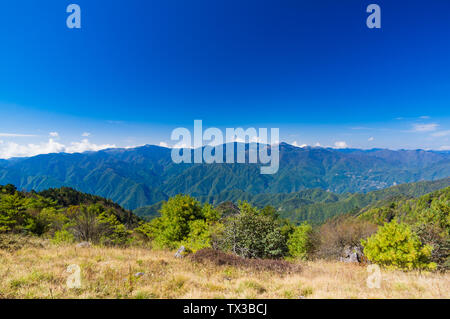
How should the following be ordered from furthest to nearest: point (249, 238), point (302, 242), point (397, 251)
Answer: point (302, 242) < point (249, 238) < point (397, 251)

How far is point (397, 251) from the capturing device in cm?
1327

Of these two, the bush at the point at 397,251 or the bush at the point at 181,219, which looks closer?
the bush at the point at 397,251

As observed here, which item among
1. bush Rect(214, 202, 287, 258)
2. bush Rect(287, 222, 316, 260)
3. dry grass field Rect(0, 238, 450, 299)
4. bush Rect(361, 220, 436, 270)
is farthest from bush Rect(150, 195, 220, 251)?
bush Rect(287, 222, 316, 260)

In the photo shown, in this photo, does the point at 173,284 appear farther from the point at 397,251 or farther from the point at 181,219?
the point at 181,219

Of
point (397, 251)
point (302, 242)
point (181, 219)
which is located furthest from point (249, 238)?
point (302, 242)

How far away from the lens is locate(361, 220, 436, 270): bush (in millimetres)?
13031

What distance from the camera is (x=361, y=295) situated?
18.9 ft

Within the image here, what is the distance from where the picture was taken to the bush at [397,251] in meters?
13.0

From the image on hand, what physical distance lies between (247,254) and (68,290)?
13.3 meters

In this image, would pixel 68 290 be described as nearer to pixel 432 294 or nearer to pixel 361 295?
pixel 361 295

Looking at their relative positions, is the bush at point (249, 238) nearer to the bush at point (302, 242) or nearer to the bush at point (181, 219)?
the bush at point (181, 219)

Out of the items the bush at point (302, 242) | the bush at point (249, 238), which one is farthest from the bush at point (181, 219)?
the bush at point (302, 242)

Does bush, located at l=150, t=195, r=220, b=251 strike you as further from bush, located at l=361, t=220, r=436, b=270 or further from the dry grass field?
bush, located at l=361, t=220, r=436, b=270
